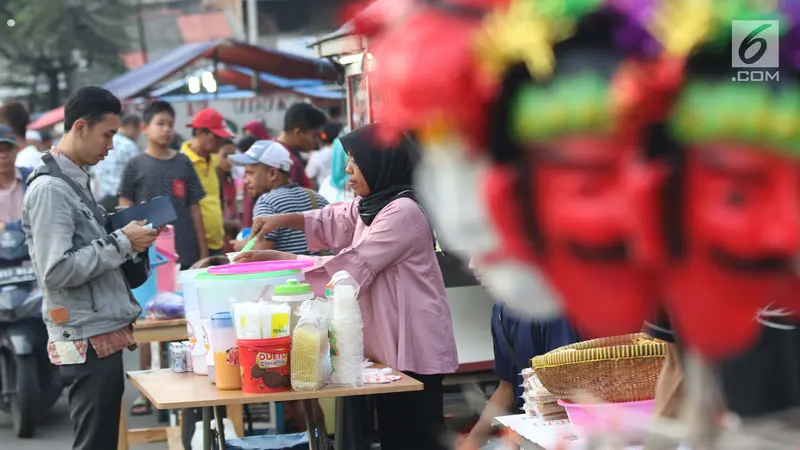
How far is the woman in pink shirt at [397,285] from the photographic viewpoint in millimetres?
4910

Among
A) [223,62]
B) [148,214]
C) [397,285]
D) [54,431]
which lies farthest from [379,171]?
[223,62]

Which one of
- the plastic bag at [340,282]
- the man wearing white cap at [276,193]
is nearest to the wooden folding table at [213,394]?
the plastic bag at [340,282]

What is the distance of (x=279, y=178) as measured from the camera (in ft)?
22.7

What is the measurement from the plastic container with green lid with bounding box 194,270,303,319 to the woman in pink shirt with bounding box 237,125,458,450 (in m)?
0.40

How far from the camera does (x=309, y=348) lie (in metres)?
4.15

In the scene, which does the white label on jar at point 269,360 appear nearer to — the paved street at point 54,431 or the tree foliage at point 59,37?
the paved street at point 54,431

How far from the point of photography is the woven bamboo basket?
3186 millimetres

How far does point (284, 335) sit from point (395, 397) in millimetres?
1109

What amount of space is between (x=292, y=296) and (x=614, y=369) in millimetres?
1557

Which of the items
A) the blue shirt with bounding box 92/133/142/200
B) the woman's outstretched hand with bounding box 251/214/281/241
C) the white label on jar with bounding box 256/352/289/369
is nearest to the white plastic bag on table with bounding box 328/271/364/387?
the white label on jar with bounding box 256/352/289/369

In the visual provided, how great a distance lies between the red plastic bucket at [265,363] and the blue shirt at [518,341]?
33.4 inches

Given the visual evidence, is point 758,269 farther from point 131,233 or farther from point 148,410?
point 148,410

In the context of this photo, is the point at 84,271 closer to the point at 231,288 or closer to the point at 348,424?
the point at 231,288

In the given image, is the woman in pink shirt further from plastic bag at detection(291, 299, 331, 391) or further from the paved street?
the paved street
